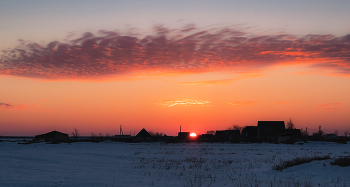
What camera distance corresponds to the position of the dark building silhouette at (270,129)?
10231 cm

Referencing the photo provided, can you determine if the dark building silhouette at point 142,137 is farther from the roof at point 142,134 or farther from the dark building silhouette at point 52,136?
the dark building silhouette at point 52,136

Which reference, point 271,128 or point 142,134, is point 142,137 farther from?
point 271,128

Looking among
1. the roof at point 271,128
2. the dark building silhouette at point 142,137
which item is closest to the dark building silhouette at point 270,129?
the roof at point 271,128

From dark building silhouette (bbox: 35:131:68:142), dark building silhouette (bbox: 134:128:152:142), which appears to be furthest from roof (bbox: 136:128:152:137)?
dark building silhouette (bbox: 35:131:68:142)

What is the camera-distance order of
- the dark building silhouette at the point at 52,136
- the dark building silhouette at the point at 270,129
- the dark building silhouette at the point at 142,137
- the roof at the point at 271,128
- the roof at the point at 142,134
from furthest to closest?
the roof at the point at 142,134 < the dark building silhouette at the point at 142,137 < the roof at the point at 271,128 < the dark building silhouette at the point at 270,129 < the dark building silhouette at the point at 52,136

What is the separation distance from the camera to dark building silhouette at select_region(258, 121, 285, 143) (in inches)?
4028

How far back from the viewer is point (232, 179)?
57.2 feet

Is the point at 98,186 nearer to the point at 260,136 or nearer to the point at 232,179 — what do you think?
the point at 232,179

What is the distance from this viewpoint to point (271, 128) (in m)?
104

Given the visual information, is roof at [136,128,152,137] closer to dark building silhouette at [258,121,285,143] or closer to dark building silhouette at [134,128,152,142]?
dark building silhouette at [134,128,152,142]

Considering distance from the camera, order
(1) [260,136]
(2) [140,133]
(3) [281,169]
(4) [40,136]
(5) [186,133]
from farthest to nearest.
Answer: (5) [186,133]
(2) [140,133]
(1) [260,136]
(4) [40,136]
(3) [281,169]

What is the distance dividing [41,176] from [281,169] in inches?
597

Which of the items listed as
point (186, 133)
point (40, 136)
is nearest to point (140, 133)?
point (186, 133)

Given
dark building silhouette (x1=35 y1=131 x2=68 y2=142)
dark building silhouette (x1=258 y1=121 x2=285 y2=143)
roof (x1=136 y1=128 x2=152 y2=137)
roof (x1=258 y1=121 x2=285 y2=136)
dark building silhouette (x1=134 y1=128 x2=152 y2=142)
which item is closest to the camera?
dark building silhouette (x1=35 y1=131 x2=68 y2=142)
